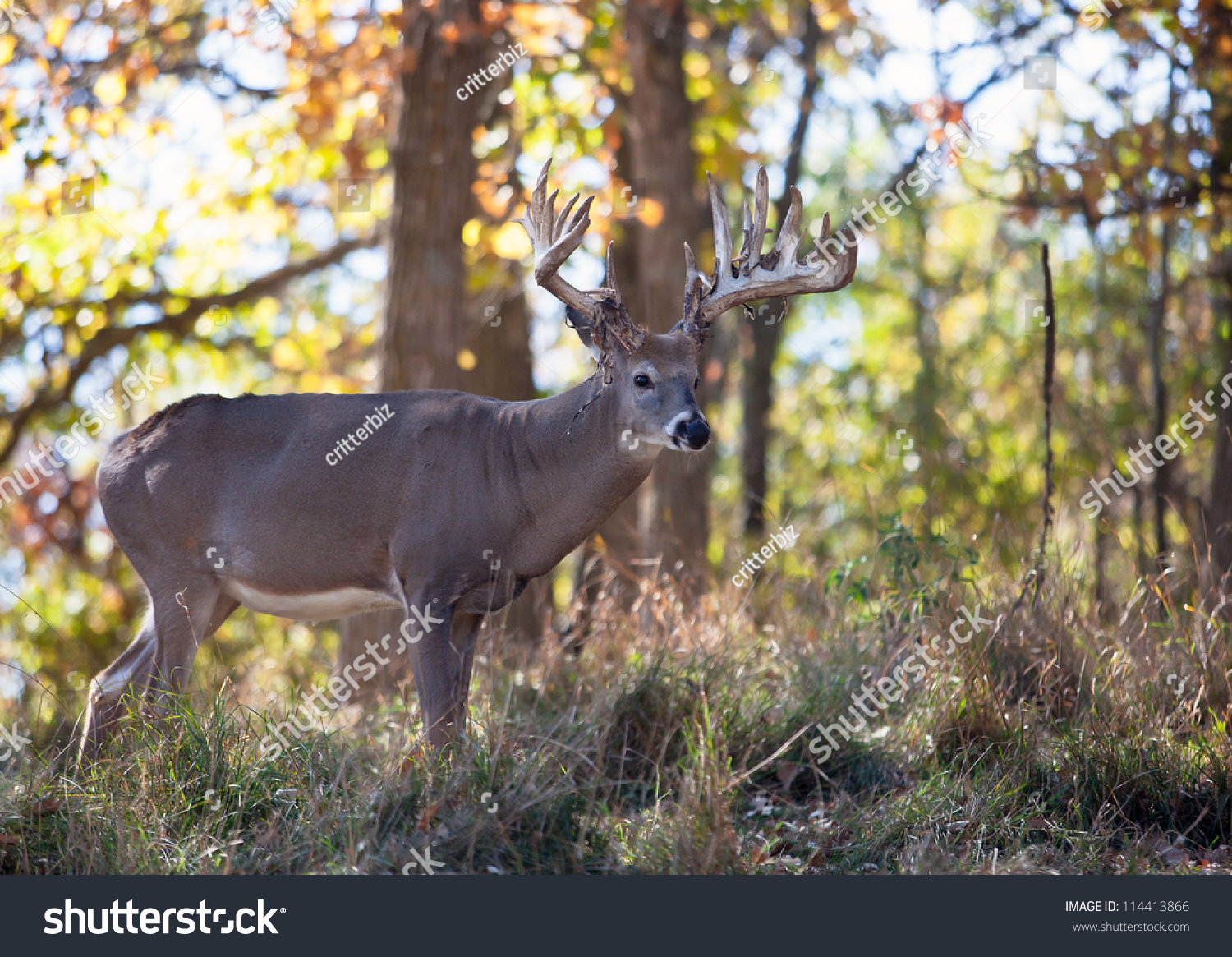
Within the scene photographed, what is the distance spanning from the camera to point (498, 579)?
5.60 meters

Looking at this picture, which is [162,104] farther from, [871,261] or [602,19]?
[871,261]

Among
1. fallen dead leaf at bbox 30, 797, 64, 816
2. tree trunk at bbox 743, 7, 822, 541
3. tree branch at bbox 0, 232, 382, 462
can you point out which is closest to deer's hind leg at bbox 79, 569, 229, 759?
fallen dead leaf at bbox 30, 797, 64, 816

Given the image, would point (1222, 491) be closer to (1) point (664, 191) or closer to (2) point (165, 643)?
(1) point (664, 191)

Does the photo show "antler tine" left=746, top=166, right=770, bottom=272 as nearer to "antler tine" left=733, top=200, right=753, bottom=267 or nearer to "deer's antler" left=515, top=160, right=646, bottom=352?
"antler tine" left=733, top=200, right=753, bottom=267

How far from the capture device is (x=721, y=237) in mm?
5695

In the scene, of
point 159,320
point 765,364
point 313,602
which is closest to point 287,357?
point 159,320

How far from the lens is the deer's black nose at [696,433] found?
523 centimetres

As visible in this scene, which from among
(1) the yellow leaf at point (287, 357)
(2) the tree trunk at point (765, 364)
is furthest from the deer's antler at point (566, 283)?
(1) the yellow leaf at point (287, 357)

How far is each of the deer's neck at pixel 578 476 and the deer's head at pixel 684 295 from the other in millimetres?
89

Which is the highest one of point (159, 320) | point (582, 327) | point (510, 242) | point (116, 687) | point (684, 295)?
point (510, 242)

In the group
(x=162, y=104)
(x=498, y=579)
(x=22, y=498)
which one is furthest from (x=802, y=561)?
(x=22, y=498)

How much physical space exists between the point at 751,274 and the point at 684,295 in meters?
0.37

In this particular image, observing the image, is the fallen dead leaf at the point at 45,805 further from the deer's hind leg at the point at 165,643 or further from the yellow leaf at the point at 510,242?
the yellow leaf at the point at 510,242

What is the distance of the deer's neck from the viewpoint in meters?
5.64
